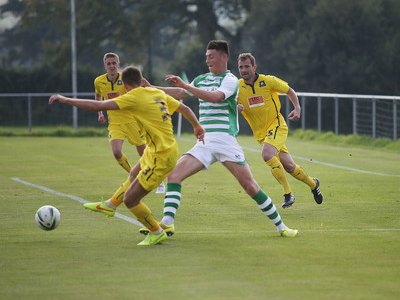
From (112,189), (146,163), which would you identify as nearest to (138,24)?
(112,189)

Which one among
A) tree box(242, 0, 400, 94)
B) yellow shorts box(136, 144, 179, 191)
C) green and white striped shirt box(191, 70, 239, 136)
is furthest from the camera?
tree box(242, 0, 400, 94)

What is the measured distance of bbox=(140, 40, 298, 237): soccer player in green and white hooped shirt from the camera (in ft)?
41.0

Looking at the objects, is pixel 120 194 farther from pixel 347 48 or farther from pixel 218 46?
pixel 347 48

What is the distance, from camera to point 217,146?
1258 centimetres

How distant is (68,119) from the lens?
4906 centimetres

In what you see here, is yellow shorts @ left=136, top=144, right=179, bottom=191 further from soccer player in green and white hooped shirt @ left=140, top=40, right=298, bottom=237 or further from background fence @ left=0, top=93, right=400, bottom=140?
background fence @ left=0, top=93, right=400, bottom=140

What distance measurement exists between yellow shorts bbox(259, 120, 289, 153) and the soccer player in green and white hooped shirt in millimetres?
3030

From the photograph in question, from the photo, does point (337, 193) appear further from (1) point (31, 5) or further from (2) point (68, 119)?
(1) point (31, 5)

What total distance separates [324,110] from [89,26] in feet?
87.5

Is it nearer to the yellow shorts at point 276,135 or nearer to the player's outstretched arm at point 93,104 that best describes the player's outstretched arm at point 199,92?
the player's outstretched arm at point 93,104

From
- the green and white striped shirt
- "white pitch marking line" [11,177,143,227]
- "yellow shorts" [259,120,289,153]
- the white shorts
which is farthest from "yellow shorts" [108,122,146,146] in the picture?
the white shorts

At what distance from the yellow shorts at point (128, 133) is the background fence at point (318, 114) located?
1250 centimetres

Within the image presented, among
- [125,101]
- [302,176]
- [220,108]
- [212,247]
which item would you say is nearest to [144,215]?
[212,247]

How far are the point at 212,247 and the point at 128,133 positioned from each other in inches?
245
